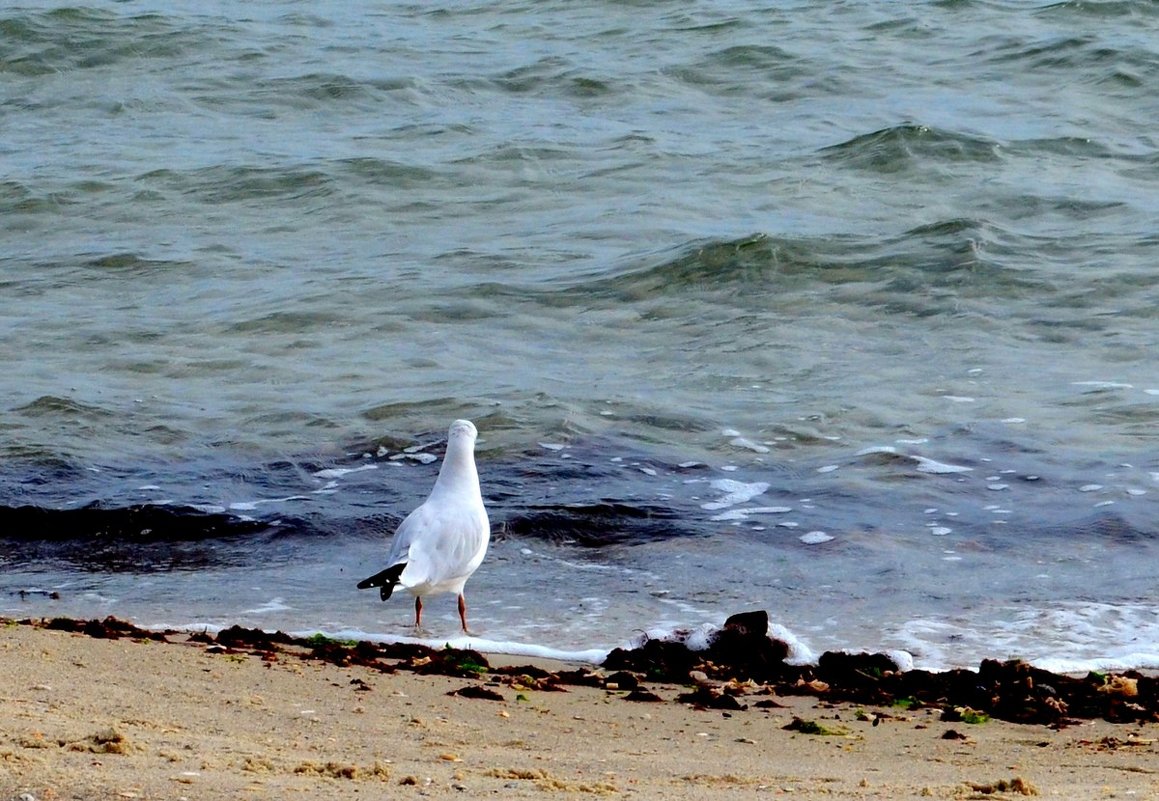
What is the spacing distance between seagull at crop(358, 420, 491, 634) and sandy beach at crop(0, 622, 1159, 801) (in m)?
0.73

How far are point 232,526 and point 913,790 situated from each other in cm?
420

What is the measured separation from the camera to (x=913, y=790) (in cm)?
341

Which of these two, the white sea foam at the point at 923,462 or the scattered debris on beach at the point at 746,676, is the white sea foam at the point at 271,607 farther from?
the white sea foam at the point at 923,462

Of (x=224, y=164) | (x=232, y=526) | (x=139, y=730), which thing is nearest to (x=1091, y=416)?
(x=232, y=526)

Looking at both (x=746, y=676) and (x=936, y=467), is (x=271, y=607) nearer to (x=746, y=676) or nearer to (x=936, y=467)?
(x=746, y=676)

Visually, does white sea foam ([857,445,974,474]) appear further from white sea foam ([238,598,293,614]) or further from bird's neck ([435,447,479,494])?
white sea foam ([238,598,293,614])

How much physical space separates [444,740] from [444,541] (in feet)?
6.49

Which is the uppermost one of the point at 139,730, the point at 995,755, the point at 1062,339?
the point at 139,730

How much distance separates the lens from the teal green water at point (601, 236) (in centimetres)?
835

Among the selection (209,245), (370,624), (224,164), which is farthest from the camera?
(224,164)

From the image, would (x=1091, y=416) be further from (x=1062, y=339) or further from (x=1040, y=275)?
(x=1040, y=275)

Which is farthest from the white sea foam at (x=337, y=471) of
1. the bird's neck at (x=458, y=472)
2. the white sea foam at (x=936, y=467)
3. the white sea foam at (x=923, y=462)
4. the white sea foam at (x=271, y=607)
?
the white sea foam at (x=936, y=467)

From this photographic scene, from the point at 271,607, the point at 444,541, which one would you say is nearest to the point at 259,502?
the point at 271,607

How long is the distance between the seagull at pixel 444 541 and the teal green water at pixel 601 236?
112cm
